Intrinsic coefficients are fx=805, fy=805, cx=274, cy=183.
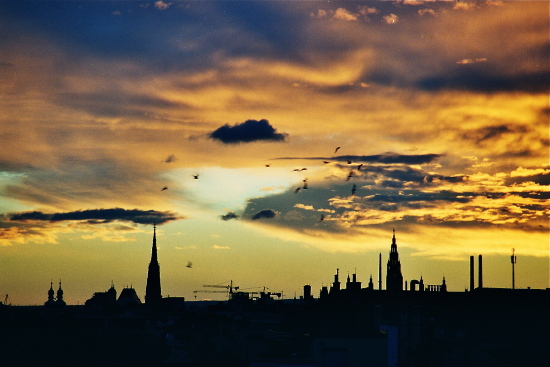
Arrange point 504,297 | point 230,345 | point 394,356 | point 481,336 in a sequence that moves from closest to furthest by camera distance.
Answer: point 394,356
point 481,336
point 230,345
point 504,297

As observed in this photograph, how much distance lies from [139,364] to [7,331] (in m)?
24.0

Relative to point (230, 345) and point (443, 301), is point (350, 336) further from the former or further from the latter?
point (443, 301)

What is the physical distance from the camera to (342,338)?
222 feet

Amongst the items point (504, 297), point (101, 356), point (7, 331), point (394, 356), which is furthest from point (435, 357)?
point (7, 331)

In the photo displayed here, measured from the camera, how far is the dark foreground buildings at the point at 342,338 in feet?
214

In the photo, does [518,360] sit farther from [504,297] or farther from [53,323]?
[53,323]

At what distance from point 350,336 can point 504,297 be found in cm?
3937

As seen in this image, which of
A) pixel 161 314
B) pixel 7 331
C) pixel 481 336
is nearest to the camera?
pixel 481 336

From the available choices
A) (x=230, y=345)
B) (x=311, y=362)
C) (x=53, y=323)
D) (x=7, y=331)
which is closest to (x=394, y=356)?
(x=311, y=362)

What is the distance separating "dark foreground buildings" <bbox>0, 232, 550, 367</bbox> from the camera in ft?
214

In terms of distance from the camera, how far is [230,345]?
8038cm

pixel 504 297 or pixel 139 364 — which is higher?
pixel 504 297

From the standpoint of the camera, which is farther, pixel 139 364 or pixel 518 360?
pixel 139 364

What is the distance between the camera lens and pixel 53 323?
106 m
